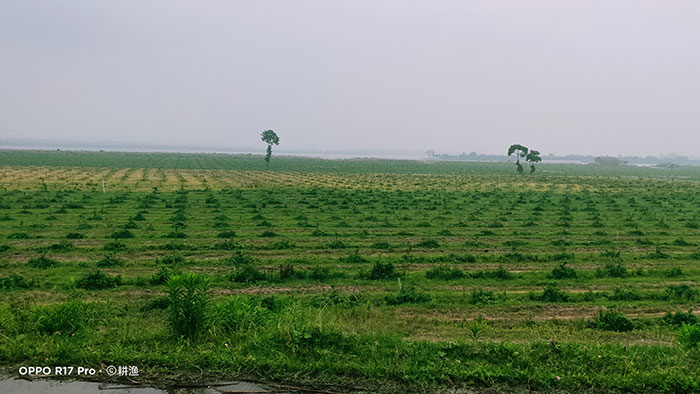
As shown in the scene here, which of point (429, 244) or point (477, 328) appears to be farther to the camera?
point (429, 244)

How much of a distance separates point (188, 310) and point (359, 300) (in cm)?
413

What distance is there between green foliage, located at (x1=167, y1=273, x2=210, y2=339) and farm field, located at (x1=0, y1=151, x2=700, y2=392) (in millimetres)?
24

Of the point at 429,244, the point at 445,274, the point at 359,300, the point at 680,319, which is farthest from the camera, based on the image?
the point at 429,244

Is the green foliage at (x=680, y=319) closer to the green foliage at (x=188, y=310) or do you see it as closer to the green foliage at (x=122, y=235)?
the green foliage at (x=188, y=310)

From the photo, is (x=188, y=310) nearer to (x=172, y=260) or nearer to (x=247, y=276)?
(x=247, y=276)

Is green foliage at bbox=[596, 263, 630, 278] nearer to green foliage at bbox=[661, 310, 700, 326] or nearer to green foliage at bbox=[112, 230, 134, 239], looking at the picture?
green foliage at bbox=[661, 310, 700, 326]

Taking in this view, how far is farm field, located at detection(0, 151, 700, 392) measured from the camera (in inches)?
269

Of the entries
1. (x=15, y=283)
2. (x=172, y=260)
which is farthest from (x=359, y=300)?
(x=15, y=283)

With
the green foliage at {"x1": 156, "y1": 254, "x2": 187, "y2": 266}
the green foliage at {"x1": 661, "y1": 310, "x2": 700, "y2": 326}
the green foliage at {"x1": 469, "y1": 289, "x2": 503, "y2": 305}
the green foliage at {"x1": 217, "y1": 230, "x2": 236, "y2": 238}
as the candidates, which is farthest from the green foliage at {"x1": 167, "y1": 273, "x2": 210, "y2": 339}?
the green foliage at {"x1": 217, "y1": 230, "x2": 236, "y2": 238}

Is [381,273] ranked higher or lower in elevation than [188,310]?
lower

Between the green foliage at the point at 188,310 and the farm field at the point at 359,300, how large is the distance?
0.02 meters

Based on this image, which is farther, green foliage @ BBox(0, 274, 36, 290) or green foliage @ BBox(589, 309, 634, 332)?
green foliage @ BBox(0, 274, 36, 290)

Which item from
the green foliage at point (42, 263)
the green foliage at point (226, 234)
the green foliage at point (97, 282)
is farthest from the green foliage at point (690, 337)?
the green foliage at point (42, 263)

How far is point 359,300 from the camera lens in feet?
34.4
